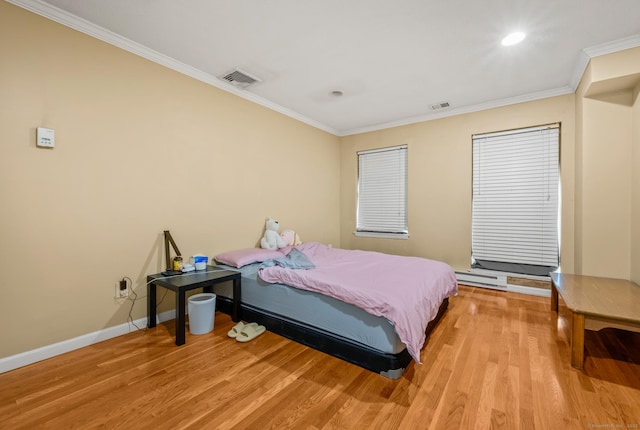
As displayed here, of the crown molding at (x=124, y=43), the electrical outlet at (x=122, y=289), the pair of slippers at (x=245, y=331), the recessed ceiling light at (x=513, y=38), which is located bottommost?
the pair of slippers at (x=245, y=331)

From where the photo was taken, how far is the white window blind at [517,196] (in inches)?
140

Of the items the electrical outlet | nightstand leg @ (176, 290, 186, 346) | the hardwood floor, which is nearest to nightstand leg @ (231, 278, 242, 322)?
the hardwood floor

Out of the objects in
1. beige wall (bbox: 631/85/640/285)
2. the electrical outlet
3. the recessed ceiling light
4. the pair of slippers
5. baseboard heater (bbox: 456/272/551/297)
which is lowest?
the pair of slippers

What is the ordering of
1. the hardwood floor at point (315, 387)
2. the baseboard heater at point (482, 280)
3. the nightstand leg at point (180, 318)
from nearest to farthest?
the hardwood floor at point (315, 387) → the nightstand leg at point (180, 318) → the baseboard heater at point (482, 280)

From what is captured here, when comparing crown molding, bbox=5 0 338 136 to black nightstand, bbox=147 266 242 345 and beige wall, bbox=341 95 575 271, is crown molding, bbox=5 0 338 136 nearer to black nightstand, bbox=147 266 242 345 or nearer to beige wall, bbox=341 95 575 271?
black nightstand, bbox=147 266 242 345

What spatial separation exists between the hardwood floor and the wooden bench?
206 millimetres

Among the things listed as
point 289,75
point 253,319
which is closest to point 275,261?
point 253,319

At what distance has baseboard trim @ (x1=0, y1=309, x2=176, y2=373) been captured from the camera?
1.97m

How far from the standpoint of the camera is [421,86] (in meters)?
3.36

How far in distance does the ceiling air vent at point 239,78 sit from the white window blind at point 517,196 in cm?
316

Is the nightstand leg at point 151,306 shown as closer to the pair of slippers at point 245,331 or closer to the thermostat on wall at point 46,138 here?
the pair of slippers at point 245,331

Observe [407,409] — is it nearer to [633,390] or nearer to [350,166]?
[633,390]

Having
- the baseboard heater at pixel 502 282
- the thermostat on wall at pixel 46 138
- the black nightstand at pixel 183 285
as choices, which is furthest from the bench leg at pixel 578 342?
the thermostat on wall at pixel 46 138

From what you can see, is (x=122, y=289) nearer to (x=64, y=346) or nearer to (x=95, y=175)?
(x=64, y=346)
